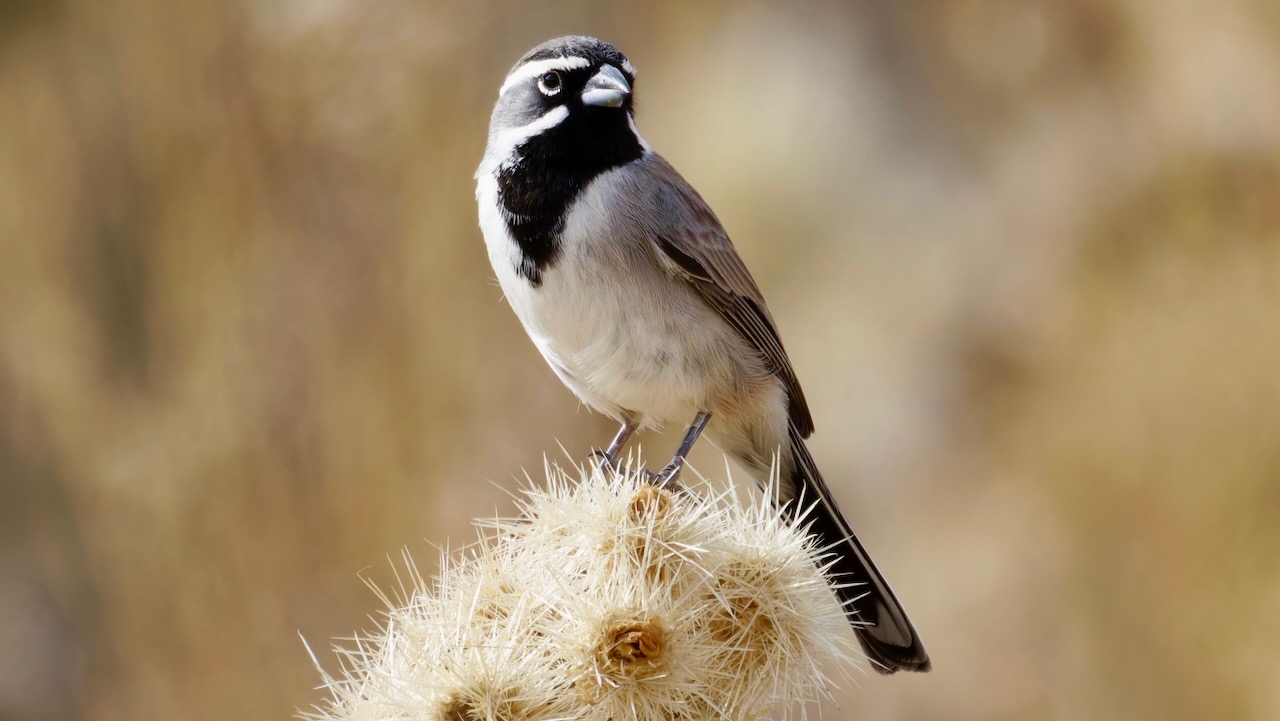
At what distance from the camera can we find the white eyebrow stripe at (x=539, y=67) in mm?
3348

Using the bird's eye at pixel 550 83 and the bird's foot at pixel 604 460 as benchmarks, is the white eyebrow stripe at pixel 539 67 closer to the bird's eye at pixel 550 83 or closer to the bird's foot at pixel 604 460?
the bird's eye at pixel 550 83

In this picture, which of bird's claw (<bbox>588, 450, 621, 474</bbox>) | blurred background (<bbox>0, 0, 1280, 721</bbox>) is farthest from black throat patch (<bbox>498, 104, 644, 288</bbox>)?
blurred background (<bbox>0, 0, 1280, 721</bbox>)

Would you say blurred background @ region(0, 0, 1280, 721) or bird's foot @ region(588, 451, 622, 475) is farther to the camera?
blurred background @ region(0, 0, 1280, 721)

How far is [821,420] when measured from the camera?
6.48 m

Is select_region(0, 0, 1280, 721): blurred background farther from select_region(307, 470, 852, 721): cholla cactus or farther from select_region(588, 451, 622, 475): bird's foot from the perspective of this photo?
select_region(307, 470, 852, 721): cholla cactus

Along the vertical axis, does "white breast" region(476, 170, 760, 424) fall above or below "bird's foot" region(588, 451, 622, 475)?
above

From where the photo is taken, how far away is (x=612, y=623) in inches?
82.1

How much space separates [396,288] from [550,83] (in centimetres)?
364

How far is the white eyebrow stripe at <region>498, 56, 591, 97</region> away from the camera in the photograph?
11.0ft

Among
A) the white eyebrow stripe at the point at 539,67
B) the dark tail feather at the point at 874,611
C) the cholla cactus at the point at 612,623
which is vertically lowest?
the dark tail feather at the point at 874,611

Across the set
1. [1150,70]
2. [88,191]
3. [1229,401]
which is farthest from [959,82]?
[88,191]

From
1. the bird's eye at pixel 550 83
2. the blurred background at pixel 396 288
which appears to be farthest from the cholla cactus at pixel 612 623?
the blurred background at pixel 396 288

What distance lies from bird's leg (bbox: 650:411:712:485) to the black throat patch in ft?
2.31

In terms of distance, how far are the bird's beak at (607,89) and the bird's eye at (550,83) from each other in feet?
0.35
